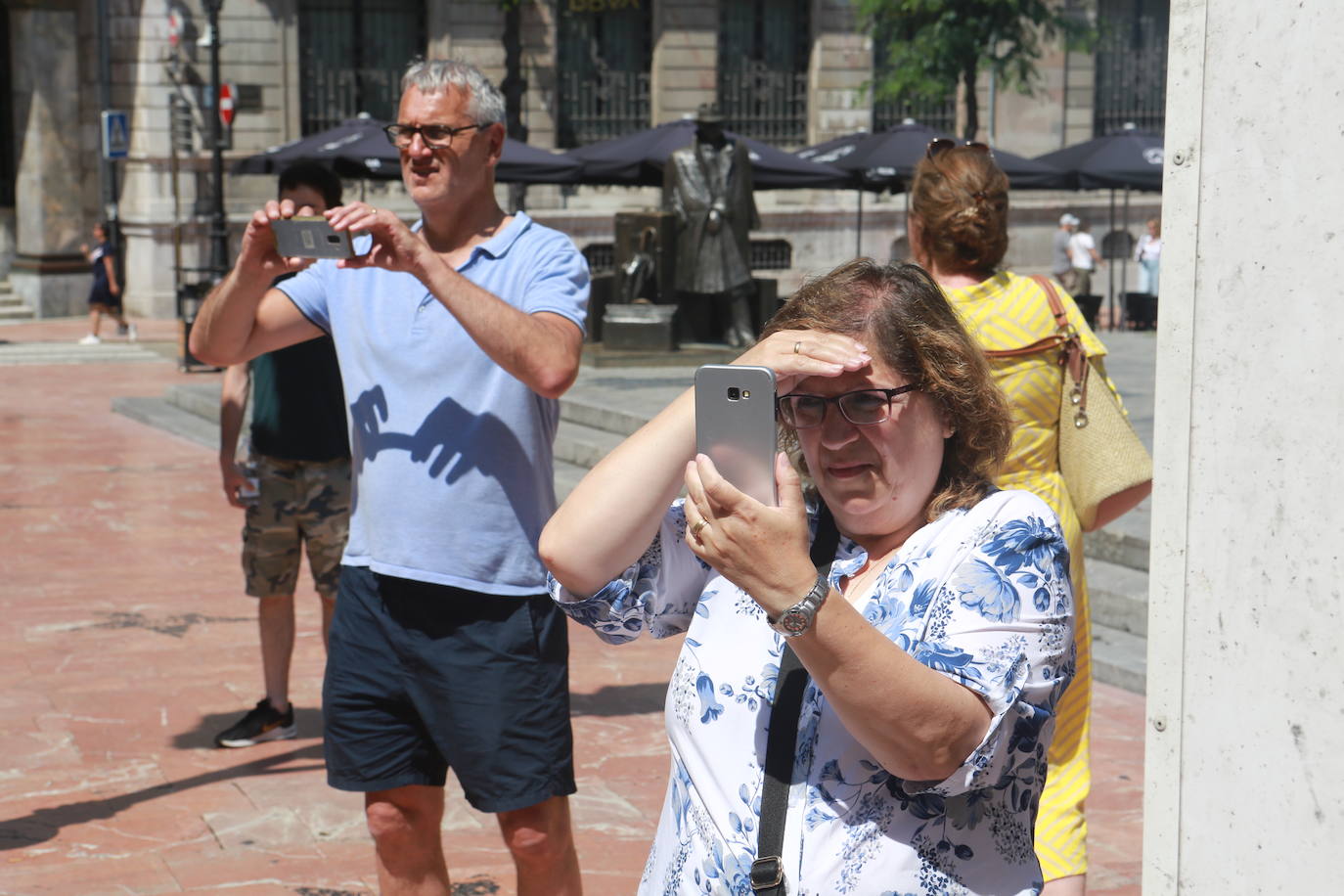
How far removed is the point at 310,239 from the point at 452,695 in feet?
3.16

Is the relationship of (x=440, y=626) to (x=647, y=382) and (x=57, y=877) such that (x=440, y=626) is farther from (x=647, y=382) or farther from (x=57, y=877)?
(x=647, y=382)

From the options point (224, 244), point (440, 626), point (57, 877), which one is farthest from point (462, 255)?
point (224, 244)

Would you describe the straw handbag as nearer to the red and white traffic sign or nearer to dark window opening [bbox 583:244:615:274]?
A: the red and white traffic sign

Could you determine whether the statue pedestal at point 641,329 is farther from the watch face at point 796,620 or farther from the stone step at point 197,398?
the watch face at point 796,620

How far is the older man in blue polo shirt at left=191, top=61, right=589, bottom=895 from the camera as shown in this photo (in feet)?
11.5

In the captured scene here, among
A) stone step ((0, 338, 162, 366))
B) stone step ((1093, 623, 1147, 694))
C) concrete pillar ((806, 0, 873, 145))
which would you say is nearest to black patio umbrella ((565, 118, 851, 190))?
stone step ((0, 338, 162, 366))

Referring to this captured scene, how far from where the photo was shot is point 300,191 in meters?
5.50

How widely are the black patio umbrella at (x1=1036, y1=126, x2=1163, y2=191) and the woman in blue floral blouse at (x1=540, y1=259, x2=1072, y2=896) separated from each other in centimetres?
1949

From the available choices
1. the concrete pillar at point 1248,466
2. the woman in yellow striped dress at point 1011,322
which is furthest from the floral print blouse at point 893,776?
the woman in yellow striped dress at point 1011,322

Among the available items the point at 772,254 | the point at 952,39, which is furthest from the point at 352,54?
the point at 952,39

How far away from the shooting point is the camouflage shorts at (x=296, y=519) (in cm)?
580

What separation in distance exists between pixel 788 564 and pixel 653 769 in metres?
3.95

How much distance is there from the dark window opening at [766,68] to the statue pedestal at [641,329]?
15.2 m

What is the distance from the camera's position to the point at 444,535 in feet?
11.6
